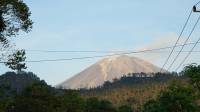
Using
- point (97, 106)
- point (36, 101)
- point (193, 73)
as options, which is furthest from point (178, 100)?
point (97, 106)

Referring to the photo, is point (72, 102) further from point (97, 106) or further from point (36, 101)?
point (97, 106)

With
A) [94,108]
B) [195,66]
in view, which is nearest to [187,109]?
[195,66]

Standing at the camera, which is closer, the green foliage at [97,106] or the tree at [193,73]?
the tree at [193,73]

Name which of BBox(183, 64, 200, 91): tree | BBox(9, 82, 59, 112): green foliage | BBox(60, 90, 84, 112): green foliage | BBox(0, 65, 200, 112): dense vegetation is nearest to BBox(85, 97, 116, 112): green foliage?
BBox(0, 65, 200, 112): dense vegetation

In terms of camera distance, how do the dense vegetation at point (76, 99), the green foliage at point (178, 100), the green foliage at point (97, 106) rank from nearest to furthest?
the dense vegetation at point (76, 99) < the green foliage at point (178, 100) < the green foliage at point (97, 106)

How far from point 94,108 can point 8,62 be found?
13595 cm

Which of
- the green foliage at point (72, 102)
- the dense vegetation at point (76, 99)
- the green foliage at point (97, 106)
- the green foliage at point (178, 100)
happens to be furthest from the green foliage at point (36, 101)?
the green foliage at point (97, 106)

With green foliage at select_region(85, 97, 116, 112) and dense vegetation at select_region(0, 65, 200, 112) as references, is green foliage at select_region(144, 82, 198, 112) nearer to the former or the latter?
dense vegetation at select_region(0, 65, 200, 112)

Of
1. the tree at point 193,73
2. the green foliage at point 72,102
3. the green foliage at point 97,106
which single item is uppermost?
the green foliage at point 97,106

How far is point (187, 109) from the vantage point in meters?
88.2

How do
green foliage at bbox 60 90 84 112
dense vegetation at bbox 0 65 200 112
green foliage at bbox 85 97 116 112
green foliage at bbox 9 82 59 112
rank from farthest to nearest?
green foliage at bbox 85 97 116 112, green foliage at bbox 60 90 84 112, green foliage at bbox 9 82 59 112, dense vegetation at bbox 0 65 200 112

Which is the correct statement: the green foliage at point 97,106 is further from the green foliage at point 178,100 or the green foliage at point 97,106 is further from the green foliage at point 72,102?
the green foliage at point 178,100

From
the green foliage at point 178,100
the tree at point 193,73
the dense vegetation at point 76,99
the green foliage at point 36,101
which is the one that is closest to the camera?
the tree at point 193,73

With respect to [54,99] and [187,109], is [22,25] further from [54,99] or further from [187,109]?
Result: [54,99]
